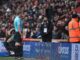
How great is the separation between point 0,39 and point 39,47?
603 cm

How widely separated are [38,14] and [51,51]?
892cm

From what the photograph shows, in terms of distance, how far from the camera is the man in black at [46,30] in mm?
21453

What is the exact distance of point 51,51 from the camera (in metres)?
18.2

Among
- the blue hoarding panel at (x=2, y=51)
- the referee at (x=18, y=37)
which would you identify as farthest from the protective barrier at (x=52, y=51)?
the blue hoarding panel at (x=2, y=51)

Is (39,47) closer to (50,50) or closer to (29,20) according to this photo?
(50,50)

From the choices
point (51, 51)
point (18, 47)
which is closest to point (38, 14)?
point (18, 47)

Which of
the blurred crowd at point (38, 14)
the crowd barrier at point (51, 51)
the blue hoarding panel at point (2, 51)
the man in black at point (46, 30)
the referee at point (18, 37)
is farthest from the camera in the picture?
the blue hoarding panel at point (2, 51)

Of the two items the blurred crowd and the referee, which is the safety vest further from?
the referee

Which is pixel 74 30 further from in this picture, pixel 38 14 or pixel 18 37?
pixel 38 14

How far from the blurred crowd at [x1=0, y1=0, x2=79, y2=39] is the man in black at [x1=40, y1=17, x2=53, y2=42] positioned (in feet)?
0.83

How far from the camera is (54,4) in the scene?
84.7 ft

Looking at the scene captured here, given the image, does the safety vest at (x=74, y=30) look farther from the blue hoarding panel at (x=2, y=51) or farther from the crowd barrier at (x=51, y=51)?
the blue hoarding panel at (x=2, y=51)

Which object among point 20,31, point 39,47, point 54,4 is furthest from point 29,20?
point 39,47

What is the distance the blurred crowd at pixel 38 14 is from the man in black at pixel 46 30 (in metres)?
0.25
